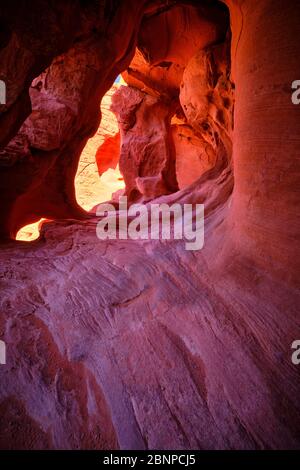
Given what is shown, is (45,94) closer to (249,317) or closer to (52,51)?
(52,51)

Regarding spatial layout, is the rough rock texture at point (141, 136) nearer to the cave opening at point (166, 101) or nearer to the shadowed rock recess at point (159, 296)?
the cave opening at point (166, 101)

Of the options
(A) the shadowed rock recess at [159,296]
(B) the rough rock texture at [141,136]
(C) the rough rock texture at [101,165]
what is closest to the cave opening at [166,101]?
(B) the rough rock texture at [141,136]

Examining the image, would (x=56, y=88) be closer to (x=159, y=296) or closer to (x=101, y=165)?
(x=159, y=296)

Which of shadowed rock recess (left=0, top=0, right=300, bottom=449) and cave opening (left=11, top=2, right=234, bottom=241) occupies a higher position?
cave opening (left=11, top=2, right=234, bottom=241)

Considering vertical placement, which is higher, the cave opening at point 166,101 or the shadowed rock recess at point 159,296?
the cave opening at point 166,101

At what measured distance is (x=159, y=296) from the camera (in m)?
2.06

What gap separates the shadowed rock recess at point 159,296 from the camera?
1.31m

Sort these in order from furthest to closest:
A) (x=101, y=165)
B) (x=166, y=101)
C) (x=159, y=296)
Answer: (x=101, y=165) < (x=166, y=101) < (x=159, y=296)

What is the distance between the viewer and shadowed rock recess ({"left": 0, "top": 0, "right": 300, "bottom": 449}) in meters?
1.31

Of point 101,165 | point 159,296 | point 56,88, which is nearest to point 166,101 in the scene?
point 56,88

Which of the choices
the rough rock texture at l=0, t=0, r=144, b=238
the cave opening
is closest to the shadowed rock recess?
the rough rock texture at l=0, t=0, r=144, b=238

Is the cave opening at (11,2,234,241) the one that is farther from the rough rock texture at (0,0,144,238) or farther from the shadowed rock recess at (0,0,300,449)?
the shadowed rock recess at (0,0,300,449)

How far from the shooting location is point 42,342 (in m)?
1.70
